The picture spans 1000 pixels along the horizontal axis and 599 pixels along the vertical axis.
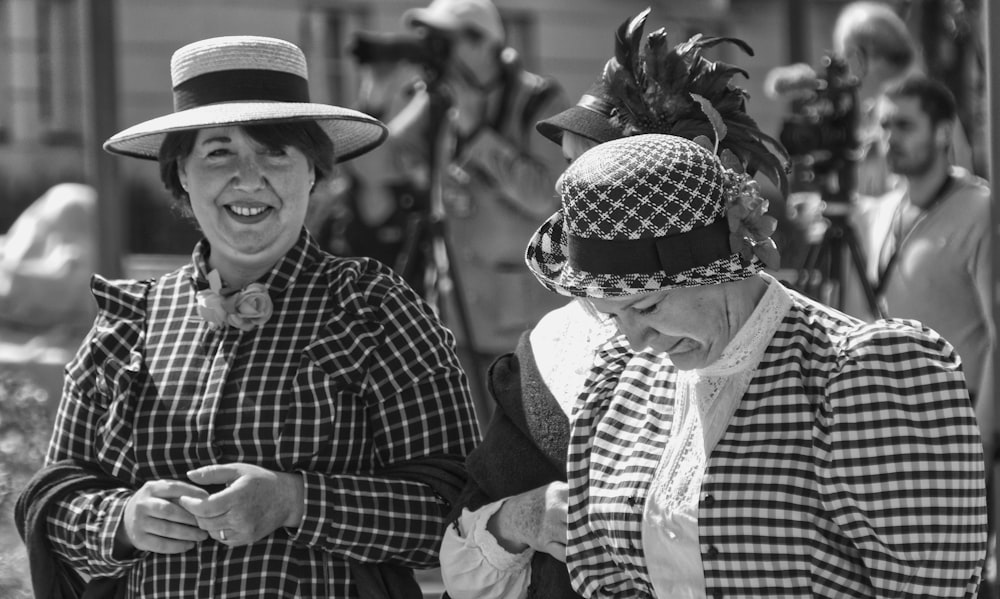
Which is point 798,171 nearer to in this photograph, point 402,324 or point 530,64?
point 402,324

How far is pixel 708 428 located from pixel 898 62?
406 centimetres

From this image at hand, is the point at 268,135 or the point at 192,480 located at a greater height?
the point at 268,135

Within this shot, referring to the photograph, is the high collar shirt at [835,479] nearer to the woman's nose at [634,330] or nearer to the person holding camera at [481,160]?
the woman's nose at [634,330]

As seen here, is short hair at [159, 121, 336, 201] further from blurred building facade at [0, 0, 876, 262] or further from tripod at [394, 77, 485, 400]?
blurred building facade at [0, 0, 876, 262]

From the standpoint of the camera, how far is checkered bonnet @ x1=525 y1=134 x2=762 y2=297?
176 cm

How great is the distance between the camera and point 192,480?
6.98 feet

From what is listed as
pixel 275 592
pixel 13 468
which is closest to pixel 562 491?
pixel 275 592

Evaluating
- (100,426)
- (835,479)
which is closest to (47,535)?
(100,426)

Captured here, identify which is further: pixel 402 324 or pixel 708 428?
pixel 402 324

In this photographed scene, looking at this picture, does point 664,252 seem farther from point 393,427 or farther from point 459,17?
point 459,17


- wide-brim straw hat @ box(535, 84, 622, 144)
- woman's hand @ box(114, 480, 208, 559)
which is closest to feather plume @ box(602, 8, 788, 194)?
wide-brim straw hat @ box(535, 84, 622, 144)

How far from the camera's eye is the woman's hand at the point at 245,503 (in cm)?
209

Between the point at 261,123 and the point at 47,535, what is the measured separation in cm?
83

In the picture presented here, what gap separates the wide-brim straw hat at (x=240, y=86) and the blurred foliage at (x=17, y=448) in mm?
861
